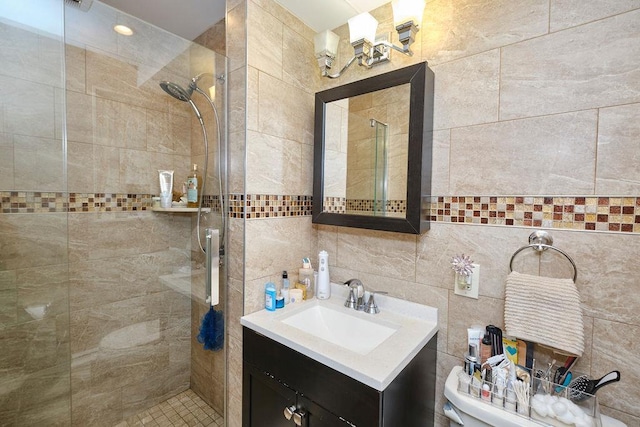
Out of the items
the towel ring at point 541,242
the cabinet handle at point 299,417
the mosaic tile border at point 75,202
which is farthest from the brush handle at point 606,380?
the mosaic tile border at point 75,202

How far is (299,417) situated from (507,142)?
126 cm

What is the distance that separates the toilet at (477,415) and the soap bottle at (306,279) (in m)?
0.74

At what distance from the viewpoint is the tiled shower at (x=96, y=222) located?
1.20 meters

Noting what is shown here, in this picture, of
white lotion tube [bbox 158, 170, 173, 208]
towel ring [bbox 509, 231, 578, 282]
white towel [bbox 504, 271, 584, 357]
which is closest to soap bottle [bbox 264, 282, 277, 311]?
white lotion tube [bbox 158, 170, 173, 208]

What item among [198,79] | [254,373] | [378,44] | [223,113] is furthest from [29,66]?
[254,373]

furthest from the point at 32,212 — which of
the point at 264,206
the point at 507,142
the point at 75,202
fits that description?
the point at 507,142

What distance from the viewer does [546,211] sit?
38.4 inches

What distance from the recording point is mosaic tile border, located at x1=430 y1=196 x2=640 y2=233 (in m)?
0.86

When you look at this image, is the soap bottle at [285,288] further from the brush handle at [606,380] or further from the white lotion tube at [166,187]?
the brush handle at [606,380]

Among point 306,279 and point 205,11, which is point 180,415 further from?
point 205,11

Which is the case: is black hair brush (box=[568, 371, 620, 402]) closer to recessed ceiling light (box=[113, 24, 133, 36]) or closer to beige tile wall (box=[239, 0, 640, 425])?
beige tile wall (box=[239, 0, 640, 425])

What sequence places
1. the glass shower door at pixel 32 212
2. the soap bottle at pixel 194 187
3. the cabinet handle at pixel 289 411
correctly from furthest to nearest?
the soap bottle at pixel 194 187
the glass shower door at pixel 32 212
the cabinet handle at pixel 289 411

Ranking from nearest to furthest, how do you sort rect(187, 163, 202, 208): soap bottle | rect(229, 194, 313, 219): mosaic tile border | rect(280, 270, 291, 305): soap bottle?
rect(229, 194, 313, 219): mosaic tile border, rect(280, 270, 291, 305): soap bottle, rect(187, 163, 202, 208): soap bottle

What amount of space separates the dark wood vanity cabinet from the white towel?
0.35 metres
